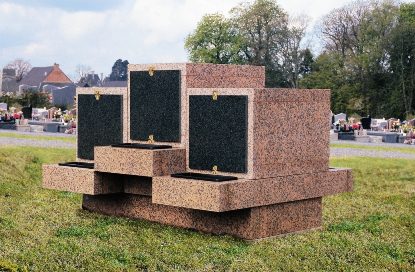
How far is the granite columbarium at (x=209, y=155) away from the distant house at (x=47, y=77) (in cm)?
10186

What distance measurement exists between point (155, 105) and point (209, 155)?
132cm

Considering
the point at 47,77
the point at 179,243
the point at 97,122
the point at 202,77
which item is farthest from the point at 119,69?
the point at 179,243

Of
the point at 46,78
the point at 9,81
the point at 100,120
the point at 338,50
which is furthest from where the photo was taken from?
the point at 9,81

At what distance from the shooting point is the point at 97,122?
12.4 meters

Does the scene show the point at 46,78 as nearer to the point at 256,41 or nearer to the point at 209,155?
the point at 256,41

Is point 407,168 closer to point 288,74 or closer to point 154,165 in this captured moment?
point 154,165

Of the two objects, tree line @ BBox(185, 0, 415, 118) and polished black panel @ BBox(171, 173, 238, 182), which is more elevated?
tree line @ BBox(185, 0, 415, 118)

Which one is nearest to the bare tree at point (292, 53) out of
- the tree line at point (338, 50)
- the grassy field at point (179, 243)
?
the tree line at point (338, 50)

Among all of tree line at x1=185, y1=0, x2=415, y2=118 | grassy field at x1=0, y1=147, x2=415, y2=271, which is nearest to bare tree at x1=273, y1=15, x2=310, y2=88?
tree line at x1=185, y1=0, x2=415, y2=118

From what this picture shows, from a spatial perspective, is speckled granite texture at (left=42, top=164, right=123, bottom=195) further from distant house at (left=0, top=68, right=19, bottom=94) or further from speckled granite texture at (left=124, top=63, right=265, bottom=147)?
distant house at (left=0, top=68, right=19, bottom=94)

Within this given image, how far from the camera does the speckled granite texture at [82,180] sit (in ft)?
37.4

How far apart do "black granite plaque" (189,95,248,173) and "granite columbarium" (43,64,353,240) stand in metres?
0.01

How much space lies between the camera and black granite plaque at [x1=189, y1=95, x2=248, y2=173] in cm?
1009

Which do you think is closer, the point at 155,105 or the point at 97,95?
the point at 155,105
